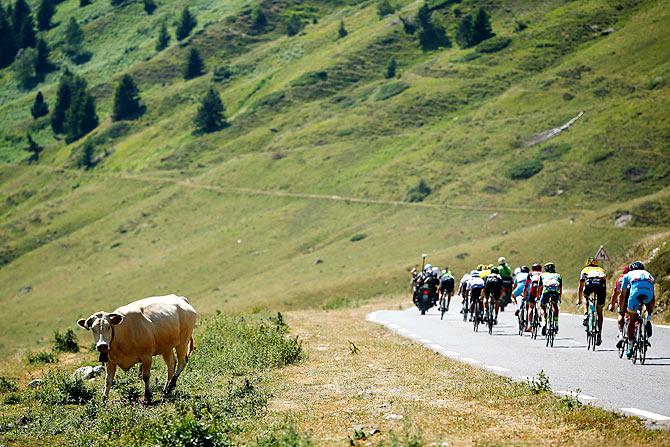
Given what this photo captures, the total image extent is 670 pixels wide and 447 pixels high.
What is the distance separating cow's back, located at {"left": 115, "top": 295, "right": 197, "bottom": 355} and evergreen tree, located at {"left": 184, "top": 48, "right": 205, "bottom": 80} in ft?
562

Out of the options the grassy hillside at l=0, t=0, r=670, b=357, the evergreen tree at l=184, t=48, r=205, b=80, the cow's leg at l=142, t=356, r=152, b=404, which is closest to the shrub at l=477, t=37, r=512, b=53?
the grassy hillside at l=0, t=0, r=670, b=357

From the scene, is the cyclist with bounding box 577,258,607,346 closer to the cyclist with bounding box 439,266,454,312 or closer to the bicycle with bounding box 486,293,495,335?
the bicycle with bounding box 486,293,495,335

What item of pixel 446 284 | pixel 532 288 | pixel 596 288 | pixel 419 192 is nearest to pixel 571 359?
pixel 596 288

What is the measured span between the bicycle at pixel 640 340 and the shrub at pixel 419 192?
84.6m

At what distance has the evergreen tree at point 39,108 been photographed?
622 feet

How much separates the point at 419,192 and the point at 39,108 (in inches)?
4430

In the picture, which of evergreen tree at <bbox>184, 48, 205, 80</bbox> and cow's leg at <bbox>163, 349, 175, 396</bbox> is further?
evergreen tree at <bbox>184, 48, 205, 80</bbox>

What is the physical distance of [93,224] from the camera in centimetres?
12562

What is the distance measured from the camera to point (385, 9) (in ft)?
602

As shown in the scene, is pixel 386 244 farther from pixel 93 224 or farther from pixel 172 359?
pixel 172 359

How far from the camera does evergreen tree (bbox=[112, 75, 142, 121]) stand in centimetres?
17125

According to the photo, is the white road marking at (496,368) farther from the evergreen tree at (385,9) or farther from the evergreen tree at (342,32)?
the evergreen tree at (385,9)

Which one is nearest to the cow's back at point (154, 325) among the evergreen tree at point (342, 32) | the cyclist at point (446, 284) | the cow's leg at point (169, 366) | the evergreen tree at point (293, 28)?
the cow's leg at point (169, 366)

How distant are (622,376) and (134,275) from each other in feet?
295
